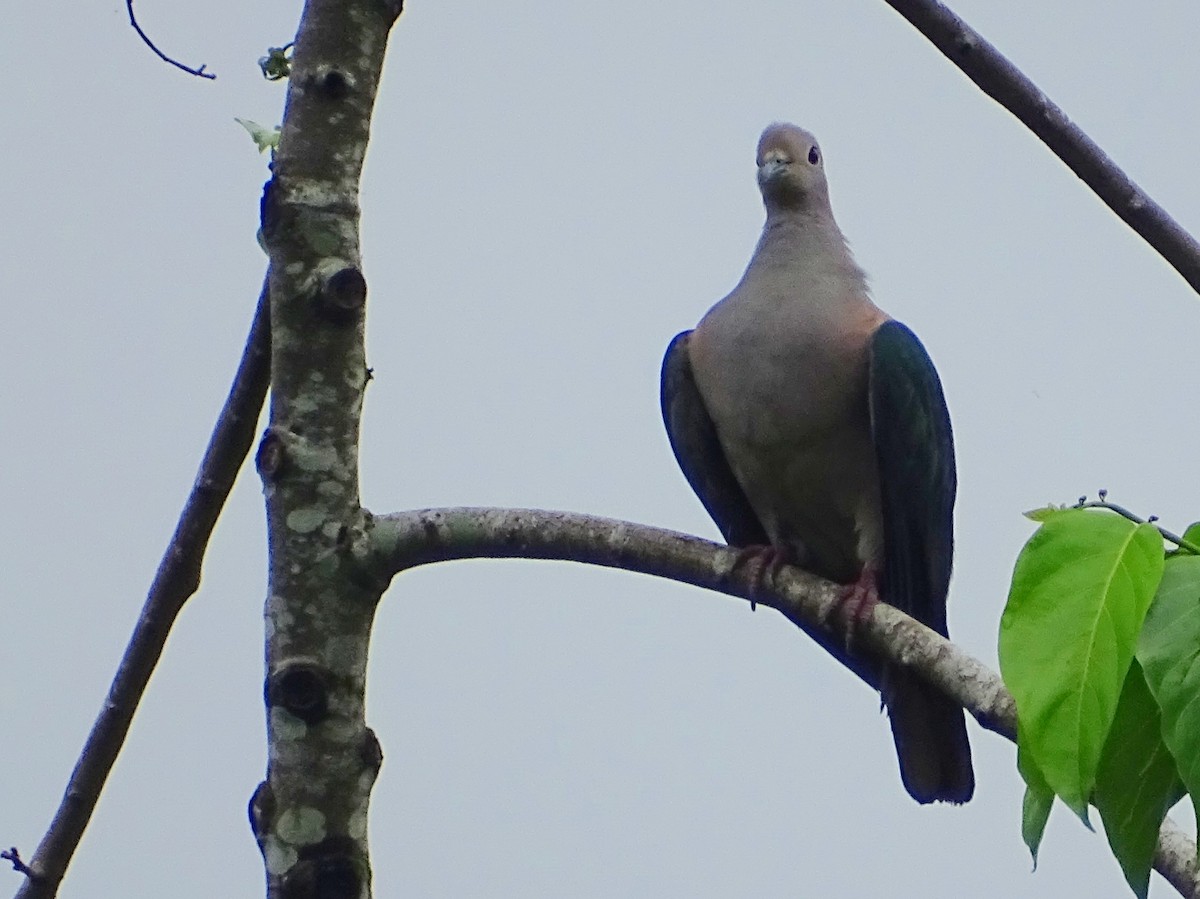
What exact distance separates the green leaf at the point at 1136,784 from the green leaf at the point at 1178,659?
11 cm

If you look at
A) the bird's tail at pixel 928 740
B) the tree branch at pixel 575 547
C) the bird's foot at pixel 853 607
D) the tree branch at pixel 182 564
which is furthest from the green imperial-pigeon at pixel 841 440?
the tree branch at pixel 182 564

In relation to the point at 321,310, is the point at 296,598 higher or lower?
lower

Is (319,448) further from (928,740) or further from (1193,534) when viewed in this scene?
(928,740)

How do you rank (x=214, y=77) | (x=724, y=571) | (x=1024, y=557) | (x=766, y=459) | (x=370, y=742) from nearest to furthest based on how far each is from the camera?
1. (x=1024, y=557)
2. (x=370, y=742)
3. (x=724, y=571)
4. (x=214, y=77)
5. (x=766, y=459)

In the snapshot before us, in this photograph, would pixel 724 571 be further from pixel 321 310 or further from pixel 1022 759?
pixel 1022 759

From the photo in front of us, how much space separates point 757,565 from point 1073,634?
1.48m

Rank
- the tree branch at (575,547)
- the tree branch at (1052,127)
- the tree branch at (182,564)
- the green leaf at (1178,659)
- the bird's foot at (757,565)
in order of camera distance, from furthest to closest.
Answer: the bird's foot at (757,565) < the tree branch at (182,564) < the tree branch at (575,547) < the tree branch at (1052,127) < the green leaf at (1178,659)

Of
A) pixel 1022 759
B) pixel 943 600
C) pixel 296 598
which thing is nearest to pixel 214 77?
pixel 296 598

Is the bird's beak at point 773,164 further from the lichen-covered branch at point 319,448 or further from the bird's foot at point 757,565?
the lichen-covered branch at point 319,448

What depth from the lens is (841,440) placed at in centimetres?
373

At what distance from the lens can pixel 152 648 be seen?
8.61 feet

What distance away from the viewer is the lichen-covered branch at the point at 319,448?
2201 millimetres

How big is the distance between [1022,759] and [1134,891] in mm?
184

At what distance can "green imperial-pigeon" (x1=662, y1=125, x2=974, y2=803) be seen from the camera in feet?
12.0
